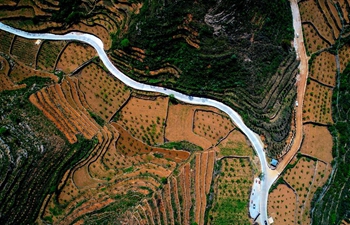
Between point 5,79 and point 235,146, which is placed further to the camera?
point 5,79

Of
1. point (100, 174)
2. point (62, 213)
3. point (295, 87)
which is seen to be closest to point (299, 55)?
point (295, 87)

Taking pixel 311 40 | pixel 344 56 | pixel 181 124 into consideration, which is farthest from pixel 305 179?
pixel 311 40

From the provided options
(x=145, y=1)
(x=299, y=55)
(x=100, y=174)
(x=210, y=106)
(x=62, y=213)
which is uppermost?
(x=145, y=1)

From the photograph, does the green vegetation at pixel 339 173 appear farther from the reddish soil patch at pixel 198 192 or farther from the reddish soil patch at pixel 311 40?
the reddish soil patch at pixel 198 192

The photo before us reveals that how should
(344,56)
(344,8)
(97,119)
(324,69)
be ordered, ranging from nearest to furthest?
(97,119) → (324,69) → (344,8) → (344,56)

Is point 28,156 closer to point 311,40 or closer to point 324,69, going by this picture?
point 311,40

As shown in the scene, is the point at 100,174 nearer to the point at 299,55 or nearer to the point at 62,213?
the point at 62,213

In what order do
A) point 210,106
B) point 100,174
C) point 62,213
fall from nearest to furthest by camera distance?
point 62,213 → point 100,174 → point 210,106

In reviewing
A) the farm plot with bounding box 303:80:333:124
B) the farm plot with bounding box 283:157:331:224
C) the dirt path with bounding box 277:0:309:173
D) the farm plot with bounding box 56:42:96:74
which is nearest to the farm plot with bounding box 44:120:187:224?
the farm plot with bounding box 56:42:96:74
